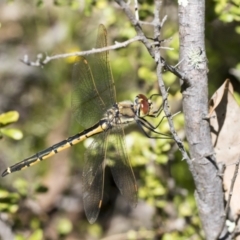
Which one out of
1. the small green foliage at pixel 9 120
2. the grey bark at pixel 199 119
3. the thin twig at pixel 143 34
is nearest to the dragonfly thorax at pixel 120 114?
the small green foliage at pixel 9 120

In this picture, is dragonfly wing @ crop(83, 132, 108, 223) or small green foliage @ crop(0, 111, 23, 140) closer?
small green foliage @ crop(0, 111, 23, 140)

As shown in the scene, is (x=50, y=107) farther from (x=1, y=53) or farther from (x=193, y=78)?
(x=193, y=78)

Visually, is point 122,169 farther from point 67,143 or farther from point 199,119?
point 199,119

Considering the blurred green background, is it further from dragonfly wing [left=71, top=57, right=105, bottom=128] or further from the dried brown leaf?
the dried brown leaf

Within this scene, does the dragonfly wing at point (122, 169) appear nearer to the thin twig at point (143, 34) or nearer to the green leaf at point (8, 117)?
the green leaf at point (8, 117)

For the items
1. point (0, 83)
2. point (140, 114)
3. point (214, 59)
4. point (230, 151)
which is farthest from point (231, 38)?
point (0, 83)

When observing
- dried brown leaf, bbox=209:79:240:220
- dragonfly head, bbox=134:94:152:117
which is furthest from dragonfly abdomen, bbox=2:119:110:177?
dried brown leaf, bbox=209:79:240:220

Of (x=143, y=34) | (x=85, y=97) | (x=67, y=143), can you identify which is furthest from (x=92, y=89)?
(x=143, y=34)

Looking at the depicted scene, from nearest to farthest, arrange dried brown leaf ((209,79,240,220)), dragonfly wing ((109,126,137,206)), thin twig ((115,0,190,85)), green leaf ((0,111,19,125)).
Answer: thin twig ((115,0,190,85)) < dried brown leaf ((209,79,240,220)) < green leaf ((0,111,19,125)) < dragonfly wing ((109,126,137,206))
